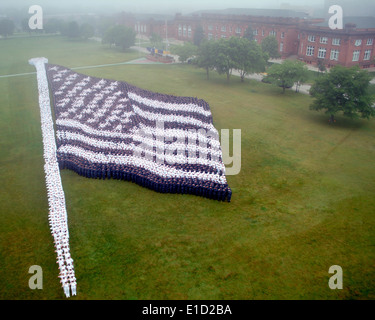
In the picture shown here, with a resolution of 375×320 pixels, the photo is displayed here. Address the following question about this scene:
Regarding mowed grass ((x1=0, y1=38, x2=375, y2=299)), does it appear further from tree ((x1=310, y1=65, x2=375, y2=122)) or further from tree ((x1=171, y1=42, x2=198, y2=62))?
tree ((x1=171, y1=42, x2=198, y2=62))

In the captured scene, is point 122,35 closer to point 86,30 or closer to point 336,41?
point 86,30

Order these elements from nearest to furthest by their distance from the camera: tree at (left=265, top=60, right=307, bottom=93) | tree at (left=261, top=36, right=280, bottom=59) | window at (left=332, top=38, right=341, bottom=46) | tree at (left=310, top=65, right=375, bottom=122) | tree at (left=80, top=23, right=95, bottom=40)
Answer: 1. tree at (left=310, top=65, right=375, bottom=122)
2. tree at (left=265, top=60, right=307, bottom=93)
3. window at (left=332, top=38, right=341, bottom=46)
4. tree at (left=261, top=36, right=280, bottom=59)
5. tree at (left=80, top=23, right=95, bottom=40)

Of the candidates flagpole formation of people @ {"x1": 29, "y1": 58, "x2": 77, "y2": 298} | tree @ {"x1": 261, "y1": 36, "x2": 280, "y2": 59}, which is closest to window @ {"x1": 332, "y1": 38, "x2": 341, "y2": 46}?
tree @ {"x1": 261, "y1": 36, "x2": 280, "y2": 59}

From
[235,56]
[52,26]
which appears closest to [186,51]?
[235,56]

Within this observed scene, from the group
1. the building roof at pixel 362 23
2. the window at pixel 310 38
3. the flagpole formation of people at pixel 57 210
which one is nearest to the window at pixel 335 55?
the window at pixel 310 38

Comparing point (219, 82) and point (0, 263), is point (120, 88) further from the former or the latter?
point (0, 263)

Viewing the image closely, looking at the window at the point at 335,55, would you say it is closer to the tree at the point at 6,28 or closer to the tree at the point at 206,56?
the tree at the point at 206,56

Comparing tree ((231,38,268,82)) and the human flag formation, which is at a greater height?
tree ((231,38,268,82))
